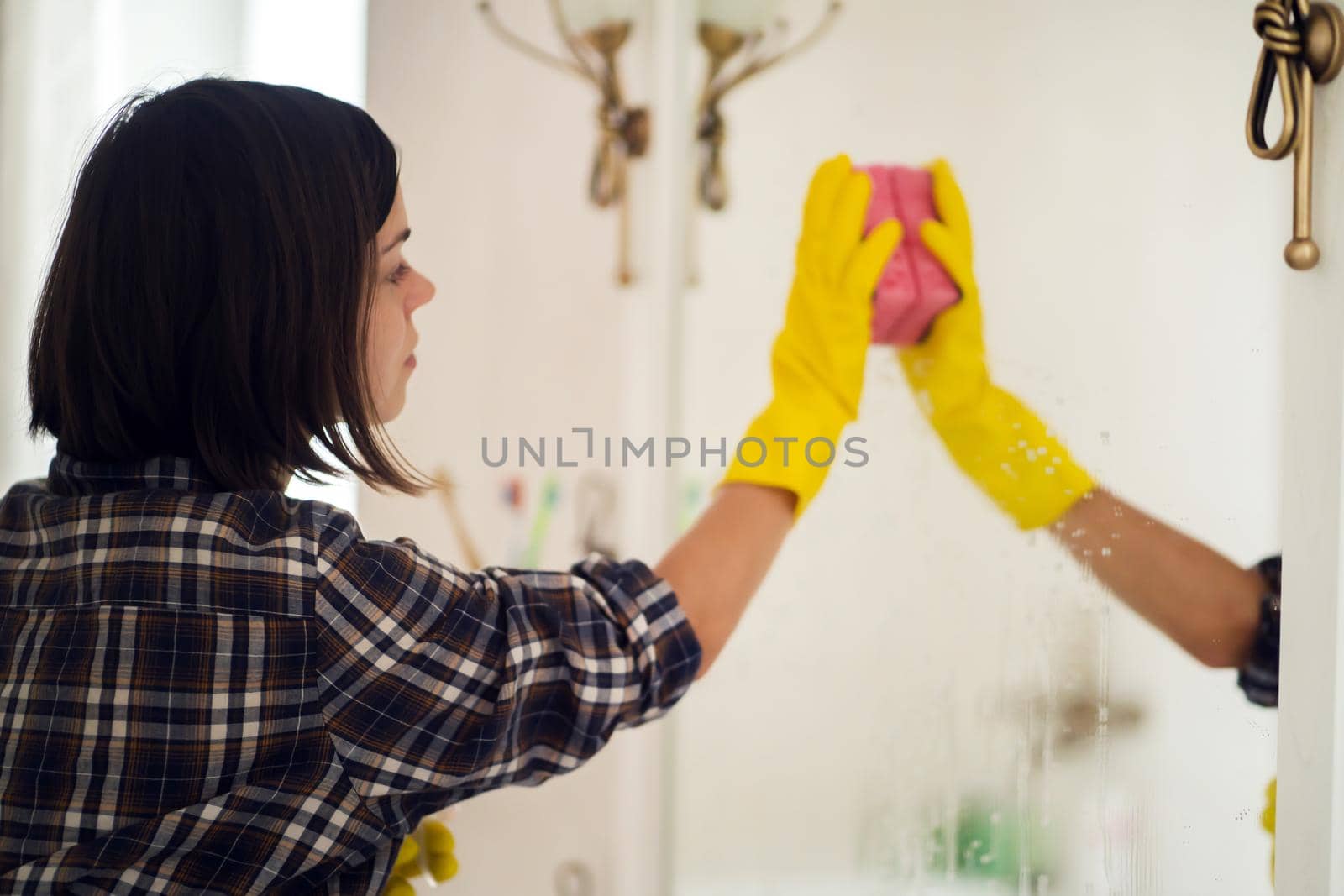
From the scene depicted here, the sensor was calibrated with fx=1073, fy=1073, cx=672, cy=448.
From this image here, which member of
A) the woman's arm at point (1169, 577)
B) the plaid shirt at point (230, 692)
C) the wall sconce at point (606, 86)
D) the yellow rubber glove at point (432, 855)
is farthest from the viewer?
the wall sconce at point (606, 86)

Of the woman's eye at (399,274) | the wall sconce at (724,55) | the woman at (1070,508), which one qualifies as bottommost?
the woman at (1070,508)

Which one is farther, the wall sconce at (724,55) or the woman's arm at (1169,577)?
the wall sconce at (724,55)

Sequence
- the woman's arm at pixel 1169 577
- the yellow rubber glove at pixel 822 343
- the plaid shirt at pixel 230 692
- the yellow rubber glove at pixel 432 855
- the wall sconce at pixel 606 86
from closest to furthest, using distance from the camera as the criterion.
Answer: the plaid shirt at pixel 230 692 → the woman's arm at pixel 1169 577 → the yellow rubber glove at pixel 822 343 → the yellow rubber glove at pixel 432 855 → the wall sconce at pixel 606 86

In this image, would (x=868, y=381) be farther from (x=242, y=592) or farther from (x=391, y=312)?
(x=242, y=592)

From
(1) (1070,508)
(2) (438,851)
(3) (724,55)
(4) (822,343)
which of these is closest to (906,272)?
(4) (822,343)

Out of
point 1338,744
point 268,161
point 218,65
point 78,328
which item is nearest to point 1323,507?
point 1338,744

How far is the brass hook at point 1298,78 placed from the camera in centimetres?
63

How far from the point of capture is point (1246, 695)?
28.2 inches

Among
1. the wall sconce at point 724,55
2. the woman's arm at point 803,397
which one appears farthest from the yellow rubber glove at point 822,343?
the wall sconce at point 724,55

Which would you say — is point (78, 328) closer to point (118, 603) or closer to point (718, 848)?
point (118, 603)

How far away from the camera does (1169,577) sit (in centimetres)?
74

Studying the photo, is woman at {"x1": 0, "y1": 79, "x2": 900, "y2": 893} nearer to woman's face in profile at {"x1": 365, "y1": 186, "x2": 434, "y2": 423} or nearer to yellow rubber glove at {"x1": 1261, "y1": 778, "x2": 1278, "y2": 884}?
woman's face in profile at {"x1": 365, "y1": 186, "x2": 434, "y2": 423}

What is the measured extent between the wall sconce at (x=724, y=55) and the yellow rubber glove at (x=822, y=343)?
13 centimetres

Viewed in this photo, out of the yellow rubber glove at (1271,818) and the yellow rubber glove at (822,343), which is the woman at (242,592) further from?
the yellow rubber glove at (1271,818)
